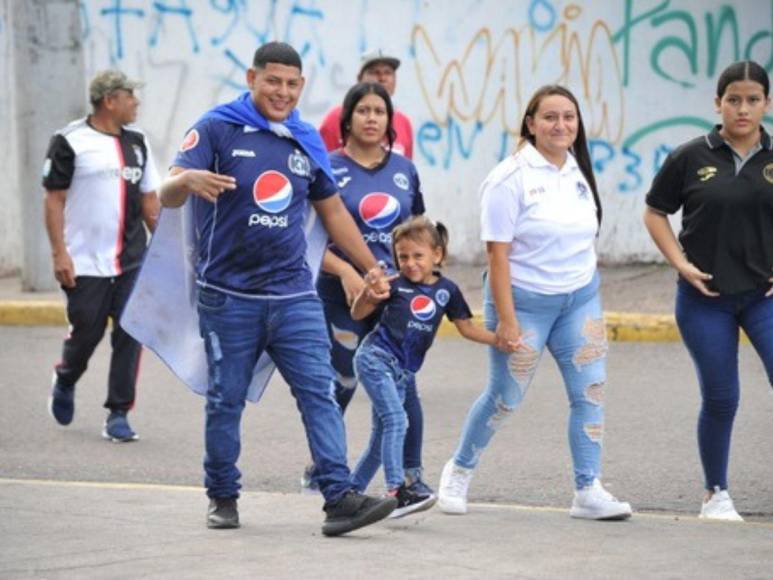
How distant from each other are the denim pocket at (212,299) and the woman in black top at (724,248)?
1.89 m

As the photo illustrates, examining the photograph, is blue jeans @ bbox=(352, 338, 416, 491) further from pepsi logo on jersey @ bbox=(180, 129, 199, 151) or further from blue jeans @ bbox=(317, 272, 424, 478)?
pepsi logo on jersey @ bbox=(180, 129, 199, 151)

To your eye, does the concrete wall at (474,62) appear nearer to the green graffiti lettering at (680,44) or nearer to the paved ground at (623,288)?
the green graffiti lettering at (680,44)

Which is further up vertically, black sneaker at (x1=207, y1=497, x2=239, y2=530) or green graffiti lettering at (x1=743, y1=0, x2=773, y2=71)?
green graffiti lettering at (x1=743, y1=0, x2=773, y2=71)

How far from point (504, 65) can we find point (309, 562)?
9.69 meters

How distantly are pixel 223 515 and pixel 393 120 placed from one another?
312 centimetres

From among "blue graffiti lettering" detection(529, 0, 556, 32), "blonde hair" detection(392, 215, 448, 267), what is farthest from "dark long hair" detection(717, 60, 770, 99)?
"blue graffiti lettering" detection(529, 0, 556, 32)

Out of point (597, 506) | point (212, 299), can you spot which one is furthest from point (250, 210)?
point (597, 506)

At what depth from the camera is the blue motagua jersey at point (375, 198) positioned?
8.69 m

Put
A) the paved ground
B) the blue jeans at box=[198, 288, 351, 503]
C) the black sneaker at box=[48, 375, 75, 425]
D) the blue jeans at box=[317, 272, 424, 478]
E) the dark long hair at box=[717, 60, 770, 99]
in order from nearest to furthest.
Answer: the blue jeans at box=[198, 288, 351, 503], the dark long hair at box=[717, 60, 770, 99], the blue jeans at box=[317, 272, 424, 478], the black sneaker at box=[48, 375, 75, 425], the paved ground

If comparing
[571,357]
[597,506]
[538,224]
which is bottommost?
[597,506]

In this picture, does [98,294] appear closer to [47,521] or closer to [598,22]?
[47,521]

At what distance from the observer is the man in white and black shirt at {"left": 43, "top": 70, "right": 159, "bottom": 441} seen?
10.8 meters

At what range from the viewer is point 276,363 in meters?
7.82

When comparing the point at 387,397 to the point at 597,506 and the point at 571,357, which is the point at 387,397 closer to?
the point at 571,357
